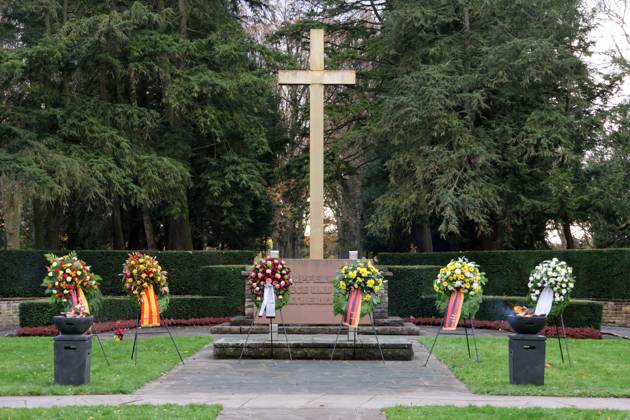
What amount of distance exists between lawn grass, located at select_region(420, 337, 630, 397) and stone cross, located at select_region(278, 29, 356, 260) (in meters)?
3.67

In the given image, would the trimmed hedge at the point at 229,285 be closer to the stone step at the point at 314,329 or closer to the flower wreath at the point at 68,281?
the stone step at the point at 314,329

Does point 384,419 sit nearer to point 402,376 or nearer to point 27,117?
point 402,376

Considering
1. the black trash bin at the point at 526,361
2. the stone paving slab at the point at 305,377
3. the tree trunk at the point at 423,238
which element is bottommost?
the stone paving slab at the point at 305,377

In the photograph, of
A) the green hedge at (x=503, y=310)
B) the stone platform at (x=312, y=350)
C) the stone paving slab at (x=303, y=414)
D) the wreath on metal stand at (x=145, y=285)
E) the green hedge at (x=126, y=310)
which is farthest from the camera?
the green hedge at (x=126, y=310)

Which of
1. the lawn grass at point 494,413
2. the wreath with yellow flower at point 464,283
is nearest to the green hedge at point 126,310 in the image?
the wreath with yellow flower at point 464,283

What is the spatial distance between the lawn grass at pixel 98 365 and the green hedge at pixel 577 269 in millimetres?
11143

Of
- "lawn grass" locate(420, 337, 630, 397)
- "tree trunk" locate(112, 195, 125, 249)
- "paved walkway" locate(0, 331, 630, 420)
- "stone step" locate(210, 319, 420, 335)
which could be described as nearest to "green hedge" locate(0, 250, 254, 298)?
"tree trunk" locate(112, 195, 125, 249)

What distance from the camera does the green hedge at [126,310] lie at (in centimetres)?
1944

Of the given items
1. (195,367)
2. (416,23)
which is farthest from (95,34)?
(195,367)

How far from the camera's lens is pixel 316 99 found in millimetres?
19234

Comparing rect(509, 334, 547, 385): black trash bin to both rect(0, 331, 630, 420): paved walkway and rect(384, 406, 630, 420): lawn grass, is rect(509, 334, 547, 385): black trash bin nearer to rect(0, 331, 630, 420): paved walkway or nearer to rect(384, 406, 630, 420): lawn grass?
rect(0, 331, 630, 420): paved walkway

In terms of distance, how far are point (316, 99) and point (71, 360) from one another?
10426 millimetres

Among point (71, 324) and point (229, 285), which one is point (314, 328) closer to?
point (229, 285)

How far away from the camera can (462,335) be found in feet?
62.2
